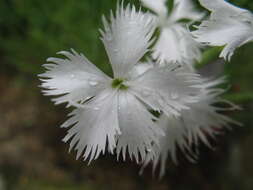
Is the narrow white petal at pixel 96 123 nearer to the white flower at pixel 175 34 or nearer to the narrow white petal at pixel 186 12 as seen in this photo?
the white flower at pixel 175 34

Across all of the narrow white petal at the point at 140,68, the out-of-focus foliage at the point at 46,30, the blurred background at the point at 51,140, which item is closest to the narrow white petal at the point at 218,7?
the narrow white petal at the point at 140,68

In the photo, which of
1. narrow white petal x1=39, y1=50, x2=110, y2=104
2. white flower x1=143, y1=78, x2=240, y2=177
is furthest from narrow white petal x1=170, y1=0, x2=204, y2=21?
narrow white petal x1=39, y1=50, x2=110, y2=104

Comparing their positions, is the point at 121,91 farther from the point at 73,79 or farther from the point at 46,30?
the point at 46,30

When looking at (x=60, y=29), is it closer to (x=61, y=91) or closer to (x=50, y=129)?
(x=50, y=129)

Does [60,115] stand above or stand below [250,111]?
above

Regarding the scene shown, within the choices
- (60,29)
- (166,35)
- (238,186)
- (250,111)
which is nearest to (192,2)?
(166,35)

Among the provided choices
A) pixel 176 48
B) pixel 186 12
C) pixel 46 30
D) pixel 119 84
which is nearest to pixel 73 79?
pixel 119 84
